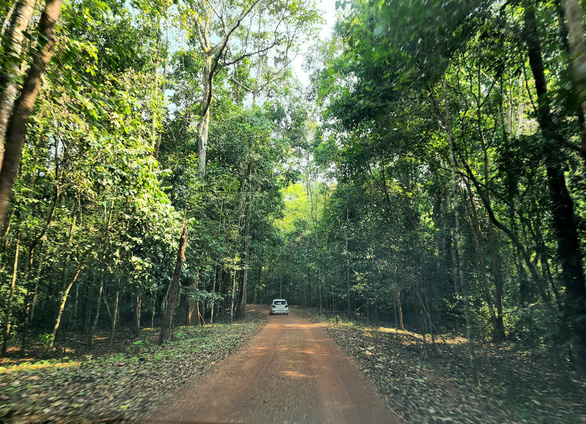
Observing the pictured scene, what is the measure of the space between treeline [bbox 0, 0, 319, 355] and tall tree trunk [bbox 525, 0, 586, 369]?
24.8 feet

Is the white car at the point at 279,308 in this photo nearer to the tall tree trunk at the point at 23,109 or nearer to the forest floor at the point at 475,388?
the forest floor at the point at 475,388

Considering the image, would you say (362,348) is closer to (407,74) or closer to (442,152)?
(442,152)

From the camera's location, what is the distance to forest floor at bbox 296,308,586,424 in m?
4.56

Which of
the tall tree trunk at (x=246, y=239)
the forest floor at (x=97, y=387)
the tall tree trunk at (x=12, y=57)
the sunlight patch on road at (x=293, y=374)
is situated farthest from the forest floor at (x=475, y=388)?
the tall tree trunk at (x=246, y=239)

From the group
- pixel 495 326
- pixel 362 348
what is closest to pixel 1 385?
pixel 362 348

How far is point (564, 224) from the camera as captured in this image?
18.5 feet

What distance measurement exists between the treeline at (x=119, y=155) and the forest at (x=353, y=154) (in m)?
0.07

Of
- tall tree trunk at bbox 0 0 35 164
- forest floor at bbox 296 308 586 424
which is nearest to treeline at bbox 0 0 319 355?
tall tree trunk at bbox 0 0 35 164

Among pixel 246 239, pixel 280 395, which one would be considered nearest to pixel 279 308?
pixel 246 239

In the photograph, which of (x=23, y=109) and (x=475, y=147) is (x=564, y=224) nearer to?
(x=475, y=147)

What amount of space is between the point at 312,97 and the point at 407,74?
1685 centimetres

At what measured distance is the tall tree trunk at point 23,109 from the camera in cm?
337

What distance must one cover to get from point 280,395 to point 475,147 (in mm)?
8930

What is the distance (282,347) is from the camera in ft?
31.2
